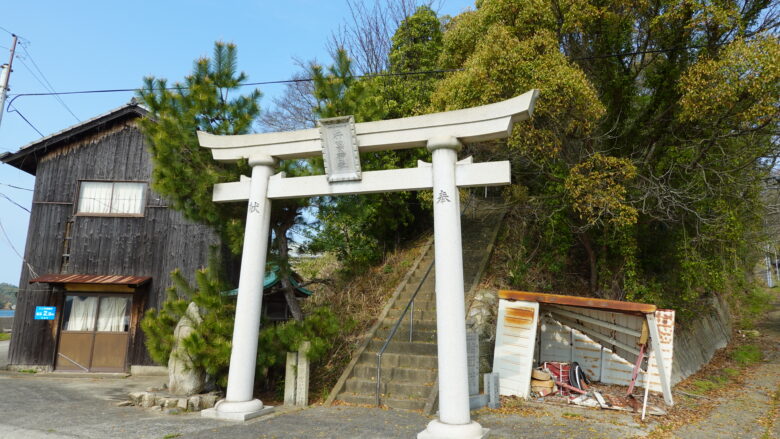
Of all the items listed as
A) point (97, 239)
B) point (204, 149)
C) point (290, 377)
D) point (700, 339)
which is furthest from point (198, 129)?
point (700, 339)

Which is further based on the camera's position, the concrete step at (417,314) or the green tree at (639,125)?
the concrete step at (417,314)

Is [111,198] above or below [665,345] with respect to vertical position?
above

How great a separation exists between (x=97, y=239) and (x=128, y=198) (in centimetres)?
127

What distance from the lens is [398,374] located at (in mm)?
7785

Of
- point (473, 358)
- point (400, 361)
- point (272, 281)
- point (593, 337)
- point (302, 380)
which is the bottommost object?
point (302, 380)

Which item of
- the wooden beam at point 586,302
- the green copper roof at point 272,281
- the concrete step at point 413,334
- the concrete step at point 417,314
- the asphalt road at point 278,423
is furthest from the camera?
the concrete step at point 417,314

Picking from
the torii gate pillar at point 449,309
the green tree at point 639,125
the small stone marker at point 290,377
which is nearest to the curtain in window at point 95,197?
the small stone marker at point 290,377

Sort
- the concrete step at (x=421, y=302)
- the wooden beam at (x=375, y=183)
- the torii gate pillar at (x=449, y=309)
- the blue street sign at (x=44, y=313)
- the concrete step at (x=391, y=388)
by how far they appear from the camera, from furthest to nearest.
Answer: the blue street sign at (x=44, y=313) → the concrete step at (x=421, y=302) → the concrete step at (x=391, y=388) → the wooden beam at (x=375, y=183) → the torii gate pillar at (x=449, y=309)

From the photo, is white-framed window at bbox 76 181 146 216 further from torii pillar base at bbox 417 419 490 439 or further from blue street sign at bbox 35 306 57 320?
torii pillar base at bbox 417 419 490 439

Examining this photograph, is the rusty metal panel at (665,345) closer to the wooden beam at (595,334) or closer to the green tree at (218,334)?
the wooden beam at (595,334)

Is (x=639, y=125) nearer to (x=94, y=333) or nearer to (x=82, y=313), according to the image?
(x=94, y=333)

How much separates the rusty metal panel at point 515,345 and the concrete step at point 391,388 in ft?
4.58

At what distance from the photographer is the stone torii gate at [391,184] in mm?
5672

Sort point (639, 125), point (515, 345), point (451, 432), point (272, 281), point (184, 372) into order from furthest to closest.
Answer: point (272, 281) < point (639, 125) < point (515, 345) < point (184, 372) < point (451, 432)
